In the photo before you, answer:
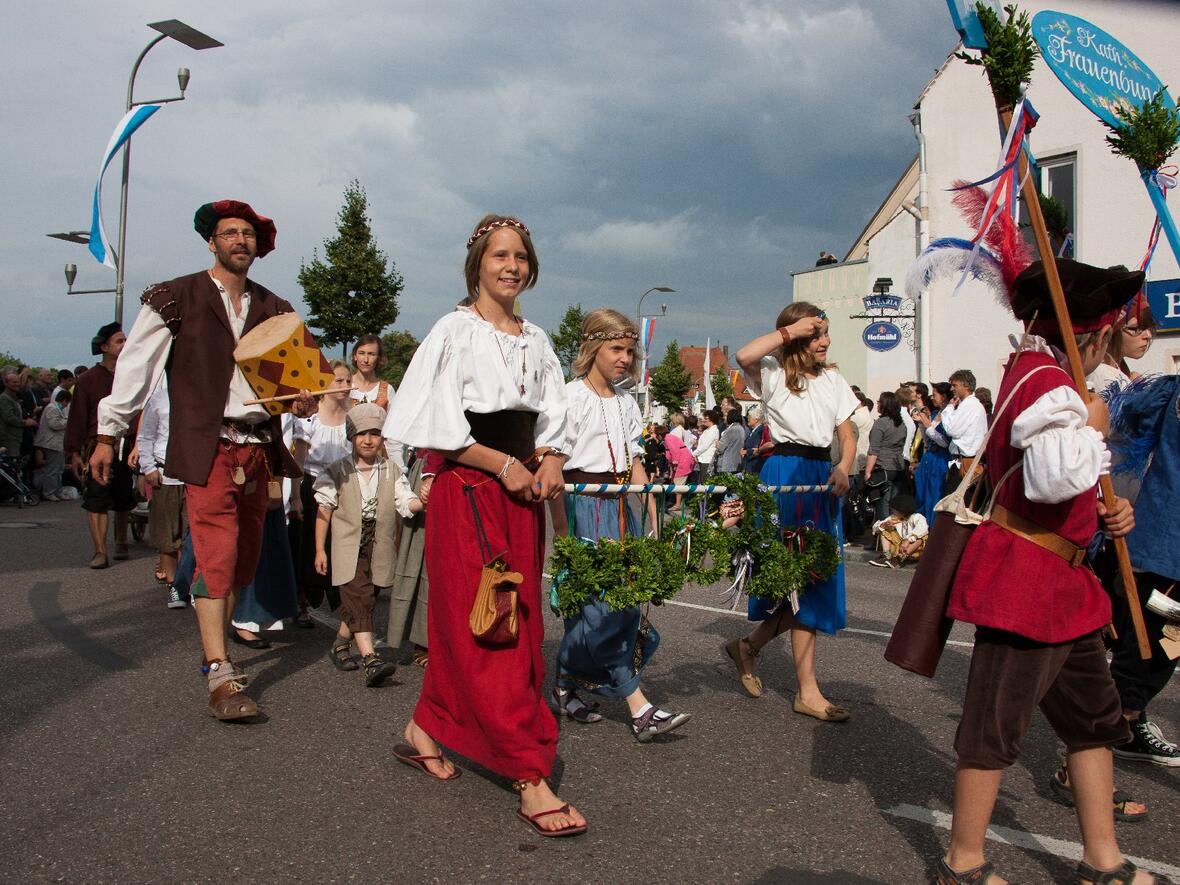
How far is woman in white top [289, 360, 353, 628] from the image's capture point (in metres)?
5.83

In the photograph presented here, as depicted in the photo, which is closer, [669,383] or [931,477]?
[931,477]

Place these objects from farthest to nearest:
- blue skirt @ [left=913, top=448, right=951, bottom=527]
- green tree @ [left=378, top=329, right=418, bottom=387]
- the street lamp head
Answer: green tree @ [left=378, top=329, right=418, bottom=387]
the street lamp head
blue skirt @ [left=913, top=448, right=951, bottom=527]

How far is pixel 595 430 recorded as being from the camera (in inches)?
191

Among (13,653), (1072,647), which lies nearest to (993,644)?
(1072,647)

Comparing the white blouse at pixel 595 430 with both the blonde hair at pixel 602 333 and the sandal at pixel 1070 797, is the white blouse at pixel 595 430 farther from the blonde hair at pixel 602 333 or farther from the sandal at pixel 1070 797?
the sandal at pixel 1070 797

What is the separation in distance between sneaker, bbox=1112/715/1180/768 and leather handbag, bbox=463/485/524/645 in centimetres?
267

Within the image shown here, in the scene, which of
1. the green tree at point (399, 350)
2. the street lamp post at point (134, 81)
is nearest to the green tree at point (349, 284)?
the street lamp post at point (134, 81)

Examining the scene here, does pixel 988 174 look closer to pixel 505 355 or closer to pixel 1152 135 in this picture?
pixel 1152 135

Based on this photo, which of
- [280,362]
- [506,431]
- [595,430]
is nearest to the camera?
[506,431]

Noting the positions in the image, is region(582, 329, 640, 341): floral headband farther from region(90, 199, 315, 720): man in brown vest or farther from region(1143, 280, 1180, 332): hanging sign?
region(1143, 280, 1180, 332): hanging sign

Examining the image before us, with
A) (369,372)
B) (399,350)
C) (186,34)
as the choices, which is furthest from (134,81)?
(399,350)

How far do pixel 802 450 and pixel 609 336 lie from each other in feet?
3.72

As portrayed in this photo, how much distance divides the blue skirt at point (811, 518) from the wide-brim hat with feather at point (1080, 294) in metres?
2.01

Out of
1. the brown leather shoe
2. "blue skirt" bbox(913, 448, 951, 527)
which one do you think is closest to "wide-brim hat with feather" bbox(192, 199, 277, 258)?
the brown leather shoe
